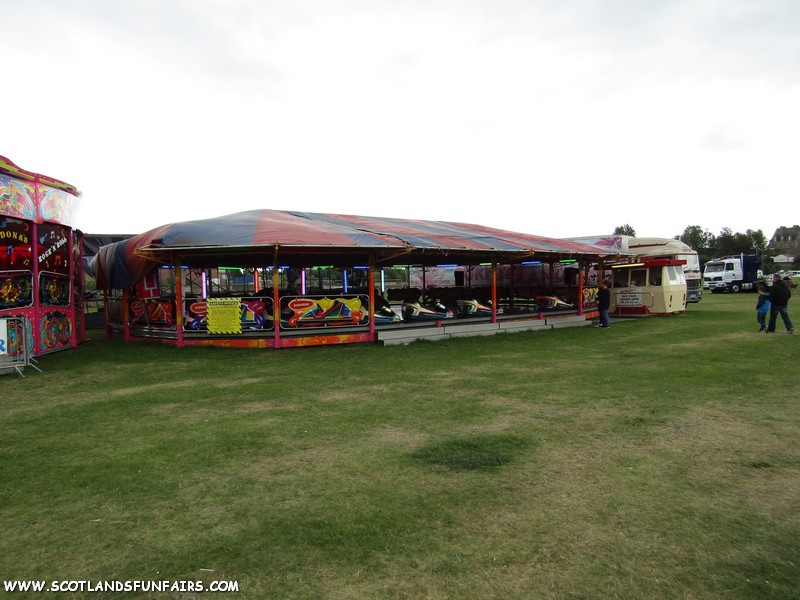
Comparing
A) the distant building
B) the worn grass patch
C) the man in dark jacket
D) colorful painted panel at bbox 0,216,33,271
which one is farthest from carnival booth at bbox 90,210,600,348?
the distant building

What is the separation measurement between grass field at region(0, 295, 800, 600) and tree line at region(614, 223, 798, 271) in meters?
63.6

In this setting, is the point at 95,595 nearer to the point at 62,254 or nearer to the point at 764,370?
the point at 764,370

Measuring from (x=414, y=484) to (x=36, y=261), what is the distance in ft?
36.7

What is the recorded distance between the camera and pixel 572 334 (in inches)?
626

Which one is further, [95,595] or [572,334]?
[572,334]

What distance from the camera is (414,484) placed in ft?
15.2

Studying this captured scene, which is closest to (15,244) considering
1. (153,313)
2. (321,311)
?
(153,313)

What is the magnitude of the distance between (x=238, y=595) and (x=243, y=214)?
13.6m

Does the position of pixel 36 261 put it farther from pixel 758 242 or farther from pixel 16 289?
pixel 758 242

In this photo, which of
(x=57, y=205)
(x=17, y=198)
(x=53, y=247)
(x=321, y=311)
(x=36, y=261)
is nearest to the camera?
(x=17, y=198)

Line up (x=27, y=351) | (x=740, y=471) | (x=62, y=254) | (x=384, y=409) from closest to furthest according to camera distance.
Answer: (x=740, y=471)
(x=384, y=409)
(x=27, y=351)
(x=62, y=254)

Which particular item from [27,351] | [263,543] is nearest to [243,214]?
[27,351]

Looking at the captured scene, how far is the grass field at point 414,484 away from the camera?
10.8 ft

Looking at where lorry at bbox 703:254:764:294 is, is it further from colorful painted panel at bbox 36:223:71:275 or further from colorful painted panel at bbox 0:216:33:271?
colorful painted panel at bbox 0:216:33:271
